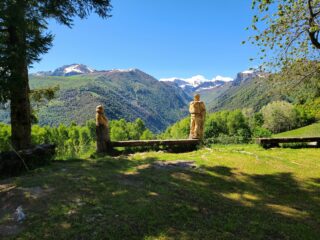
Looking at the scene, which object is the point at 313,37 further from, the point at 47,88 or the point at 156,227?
the point at 47,88

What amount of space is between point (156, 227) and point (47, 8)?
10.9 metres

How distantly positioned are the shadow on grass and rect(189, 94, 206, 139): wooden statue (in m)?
6.63

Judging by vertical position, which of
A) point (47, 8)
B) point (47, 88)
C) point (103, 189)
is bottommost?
point (103, 189)

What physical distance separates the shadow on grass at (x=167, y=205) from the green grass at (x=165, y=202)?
0.06 ft

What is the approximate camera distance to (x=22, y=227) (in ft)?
17.2

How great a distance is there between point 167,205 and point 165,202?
0.19 meters

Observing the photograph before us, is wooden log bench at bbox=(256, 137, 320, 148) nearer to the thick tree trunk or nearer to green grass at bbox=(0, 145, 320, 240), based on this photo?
green grass at bbox=(0, 145, 320, 240)

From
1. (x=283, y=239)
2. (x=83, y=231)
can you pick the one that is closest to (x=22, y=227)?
(x=83, y=231)

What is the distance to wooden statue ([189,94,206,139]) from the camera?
16516 millimetres

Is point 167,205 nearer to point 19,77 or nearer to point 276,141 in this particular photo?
point 19,77

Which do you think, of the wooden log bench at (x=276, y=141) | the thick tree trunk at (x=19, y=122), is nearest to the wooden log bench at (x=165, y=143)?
the wooden log bench at (x=276, y=141)

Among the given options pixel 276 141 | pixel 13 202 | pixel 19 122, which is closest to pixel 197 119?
pixel 276 141

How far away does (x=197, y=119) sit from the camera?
1670 centimetres

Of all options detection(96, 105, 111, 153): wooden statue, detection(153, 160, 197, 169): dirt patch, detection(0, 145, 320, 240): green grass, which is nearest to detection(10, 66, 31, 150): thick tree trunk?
detection(0, 145, 320, 240): green grass
